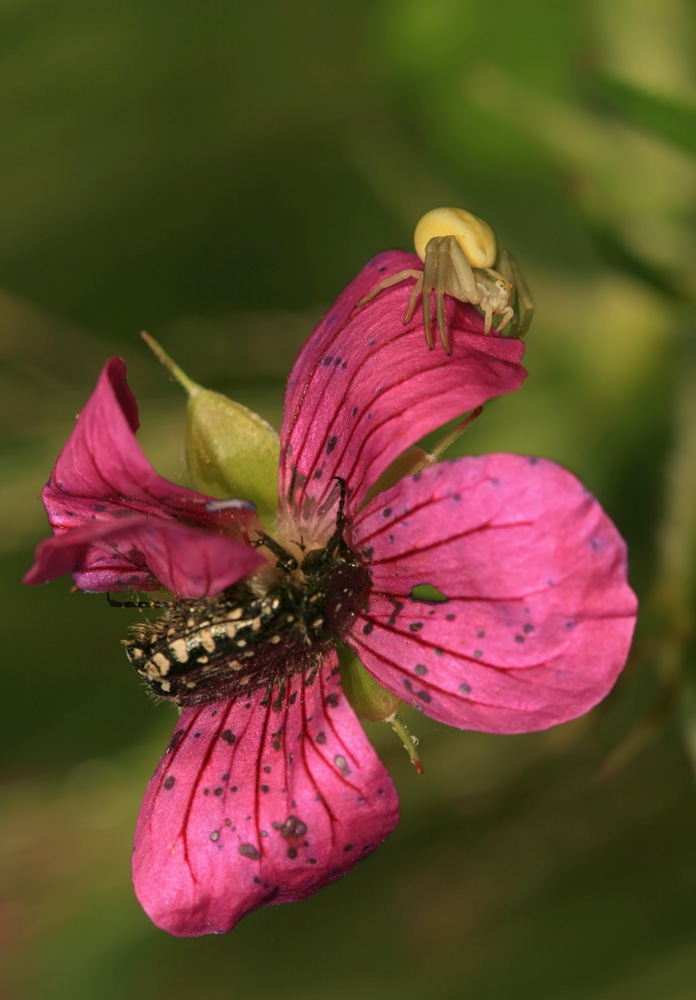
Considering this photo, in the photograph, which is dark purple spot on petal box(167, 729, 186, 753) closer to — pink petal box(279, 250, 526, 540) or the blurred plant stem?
pink petal box(279, 250, 526, 540)

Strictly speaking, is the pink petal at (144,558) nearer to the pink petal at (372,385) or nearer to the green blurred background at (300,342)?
the pink petal at (372,385)

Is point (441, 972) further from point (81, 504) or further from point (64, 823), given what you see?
point (81, 504)

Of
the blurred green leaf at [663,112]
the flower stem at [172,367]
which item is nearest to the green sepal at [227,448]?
the flower stem at [172,367]

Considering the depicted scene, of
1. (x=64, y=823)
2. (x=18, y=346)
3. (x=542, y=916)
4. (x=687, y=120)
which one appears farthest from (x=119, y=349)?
(x=542, y=916)

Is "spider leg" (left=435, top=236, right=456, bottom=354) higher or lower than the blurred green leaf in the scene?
lower

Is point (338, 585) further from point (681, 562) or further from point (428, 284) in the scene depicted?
point (681, 562)

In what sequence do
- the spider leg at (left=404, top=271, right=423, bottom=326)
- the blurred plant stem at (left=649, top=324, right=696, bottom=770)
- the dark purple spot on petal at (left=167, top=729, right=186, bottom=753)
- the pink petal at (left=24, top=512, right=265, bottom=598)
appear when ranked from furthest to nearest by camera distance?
the blurred plant stem at (left=649, top=324, right=696, bottom=770)
the dark purple spot on petal at (left=167, top=729, right=186, bottom=753)
the spider leg at (left=404, top=271, right=423, bottom=326)
the pink petal at (left=24, top=512, right=265, bottom=598)

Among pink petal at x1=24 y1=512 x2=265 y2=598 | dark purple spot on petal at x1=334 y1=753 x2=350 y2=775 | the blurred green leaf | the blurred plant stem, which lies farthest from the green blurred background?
dark purple spot on petal at x1=334 y1=753 x2=350 y2=775
